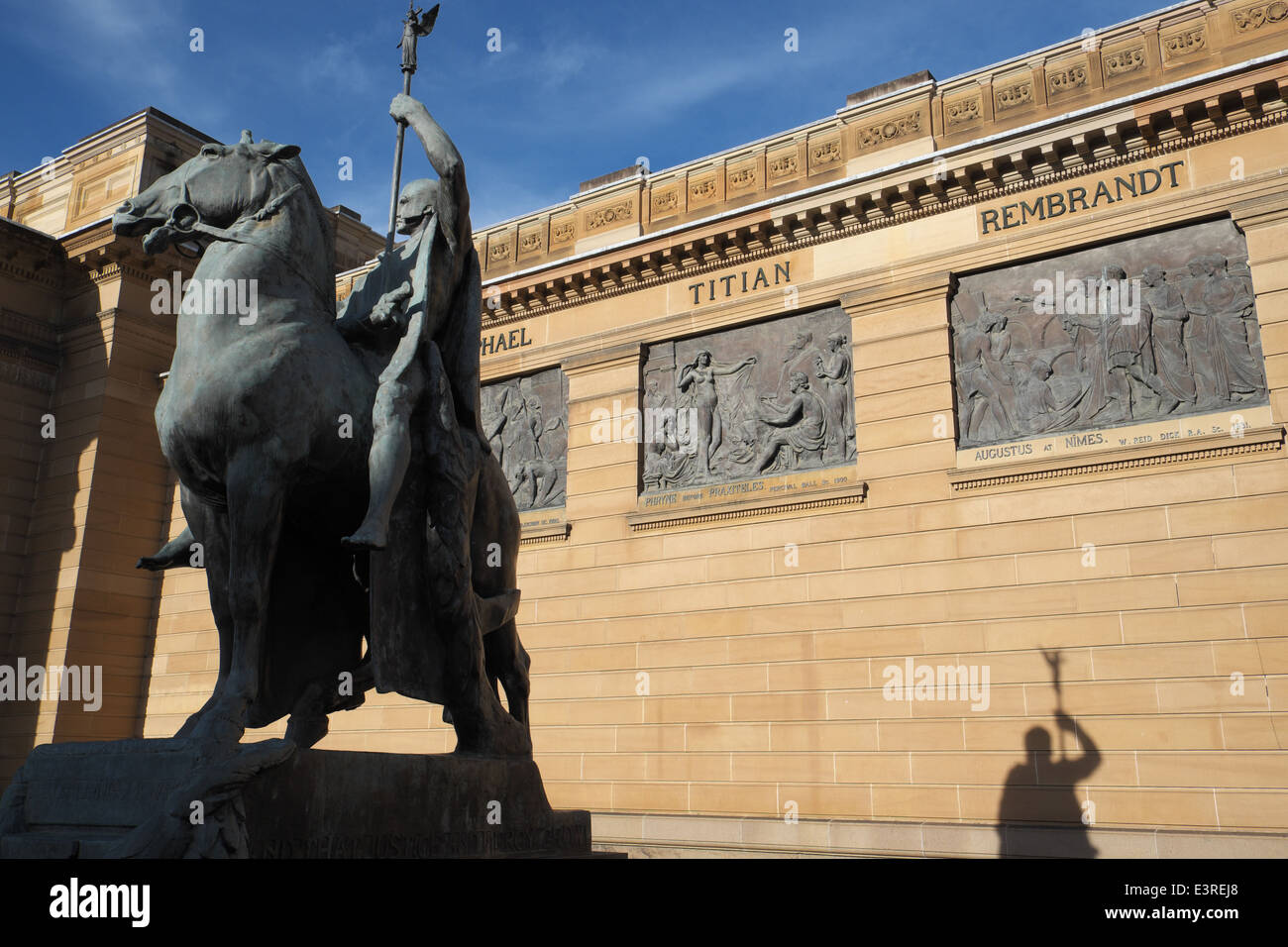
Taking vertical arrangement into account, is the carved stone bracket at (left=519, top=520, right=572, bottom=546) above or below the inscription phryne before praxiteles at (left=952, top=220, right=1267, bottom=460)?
below

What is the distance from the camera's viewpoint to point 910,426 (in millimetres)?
15750

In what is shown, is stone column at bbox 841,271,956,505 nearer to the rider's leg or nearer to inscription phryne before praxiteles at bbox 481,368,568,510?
inscription phryne before praxiteles at bbox 481,368,568,510

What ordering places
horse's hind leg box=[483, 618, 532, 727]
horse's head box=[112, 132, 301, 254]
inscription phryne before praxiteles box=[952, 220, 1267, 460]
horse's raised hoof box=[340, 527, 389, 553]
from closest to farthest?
1. horse's raised hoof box=[340, 527, 389, 553]
2. horse's head box=[112, 132, 301, 254]
3. horse's hind leg box=[483, 618, 532, 727]
4. inscription phryne before praxiteles box=[952, 220, 1267, 460]

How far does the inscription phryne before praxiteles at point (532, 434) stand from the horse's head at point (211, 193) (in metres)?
13.7

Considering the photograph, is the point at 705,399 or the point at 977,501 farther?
the point at 705,399

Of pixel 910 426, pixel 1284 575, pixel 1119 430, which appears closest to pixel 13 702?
pixel 910 426

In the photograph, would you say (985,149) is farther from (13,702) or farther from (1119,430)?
(13,702)

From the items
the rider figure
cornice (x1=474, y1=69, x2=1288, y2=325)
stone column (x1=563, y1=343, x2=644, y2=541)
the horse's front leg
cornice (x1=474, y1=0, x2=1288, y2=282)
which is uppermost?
cornice (x1=474, y1=0, x2=1288, y2=282)

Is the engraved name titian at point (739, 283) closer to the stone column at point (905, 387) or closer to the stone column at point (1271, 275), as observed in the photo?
the stone column at point (905, 387)

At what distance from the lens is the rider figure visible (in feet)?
16.9

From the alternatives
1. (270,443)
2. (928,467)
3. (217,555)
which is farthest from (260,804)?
(928,467)

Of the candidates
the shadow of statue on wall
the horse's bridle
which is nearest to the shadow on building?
the shadow of statue on wall

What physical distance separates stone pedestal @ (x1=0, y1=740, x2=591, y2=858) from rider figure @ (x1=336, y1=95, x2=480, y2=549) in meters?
1.29
